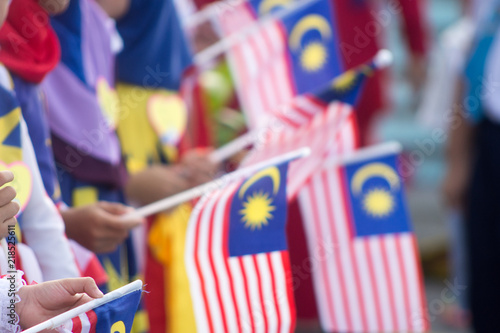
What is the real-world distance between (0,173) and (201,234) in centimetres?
58

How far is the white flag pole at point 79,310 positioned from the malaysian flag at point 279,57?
171 centimetres

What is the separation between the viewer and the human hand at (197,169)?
243cm

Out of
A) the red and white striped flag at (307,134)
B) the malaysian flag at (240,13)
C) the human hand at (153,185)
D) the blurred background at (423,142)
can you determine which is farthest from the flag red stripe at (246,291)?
the blurred background at (423,142)

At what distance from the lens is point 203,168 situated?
7.98 feet

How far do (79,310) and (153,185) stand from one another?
117cm

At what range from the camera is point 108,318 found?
4.20 ft

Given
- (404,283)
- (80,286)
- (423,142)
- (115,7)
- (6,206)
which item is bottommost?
(404,283)

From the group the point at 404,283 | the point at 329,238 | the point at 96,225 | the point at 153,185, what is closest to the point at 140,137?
the point at 153,185

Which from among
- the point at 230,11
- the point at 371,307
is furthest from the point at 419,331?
the point at 230,11

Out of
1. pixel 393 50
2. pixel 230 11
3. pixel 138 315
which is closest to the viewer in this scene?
pixel 138 315

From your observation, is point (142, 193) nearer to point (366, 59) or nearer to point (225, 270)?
point (225, 270)

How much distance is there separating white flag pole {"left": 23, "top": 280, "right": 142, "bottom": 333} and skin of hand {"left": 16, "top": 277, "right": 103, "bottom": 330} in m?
0.02

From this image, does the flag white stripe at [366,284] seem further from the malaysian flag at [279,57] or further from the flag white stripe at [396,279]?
the malaysian flag at [279,57]

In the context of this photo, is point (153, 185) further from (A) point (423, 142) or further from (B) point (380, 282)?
(A) point (423, 142)
